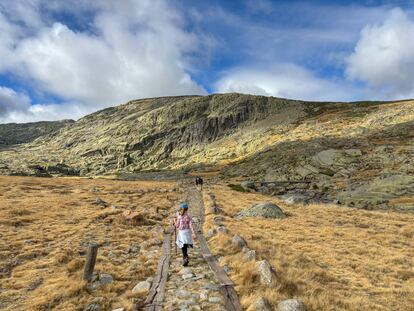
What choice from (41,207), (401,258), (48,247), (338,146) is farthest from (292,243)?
(338,146)

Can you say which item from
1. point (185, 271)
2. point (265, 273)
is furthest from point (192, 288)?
point (265, 273)

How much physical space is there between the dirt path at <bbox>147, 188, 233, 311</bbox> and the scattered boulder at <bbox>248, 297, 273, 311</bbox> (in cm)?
82

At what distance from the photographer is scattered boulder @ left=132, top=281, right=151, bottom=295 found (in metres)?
10.7

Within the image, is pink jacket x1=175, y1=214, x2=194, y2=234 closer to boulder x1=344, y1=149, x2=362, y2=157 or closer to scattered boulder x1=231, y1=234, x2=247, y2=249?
scattered boulder x1=231, y1=234, x2=247, y2=249

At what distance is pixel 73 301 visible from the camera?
395 inches

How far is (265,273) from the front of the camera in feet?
36.7

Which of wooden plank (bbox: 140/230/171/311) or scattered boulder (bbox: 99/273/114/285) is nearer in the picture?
wooden plank (bbox: 140/230/171/311)

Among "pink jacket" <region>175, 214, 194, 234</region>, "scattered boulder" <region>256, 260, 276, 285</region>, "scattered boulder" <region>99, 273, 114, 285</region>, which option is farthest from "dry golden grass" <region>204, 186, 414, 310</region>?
"scattered boulder" <region>99, 273, 114, 285</region>

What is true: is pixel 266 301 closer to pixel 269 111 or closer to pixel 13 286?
pixel 13 286

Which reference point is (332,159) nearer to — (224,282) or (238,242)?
(238,242)

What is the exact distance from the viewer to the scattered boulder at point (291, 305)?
8930mm

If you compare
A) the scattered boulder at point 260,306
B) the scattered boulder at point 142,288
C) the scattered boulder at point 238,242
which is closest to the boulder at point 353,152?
the scattered boulder at point 238,242

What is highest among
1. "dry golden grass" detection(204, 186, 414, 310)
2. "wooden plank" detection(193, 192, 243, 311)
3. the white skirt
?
the white skirt

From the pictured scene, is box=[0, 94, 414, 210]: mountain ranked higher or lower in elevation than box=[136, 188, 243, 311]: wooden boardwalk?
higher
